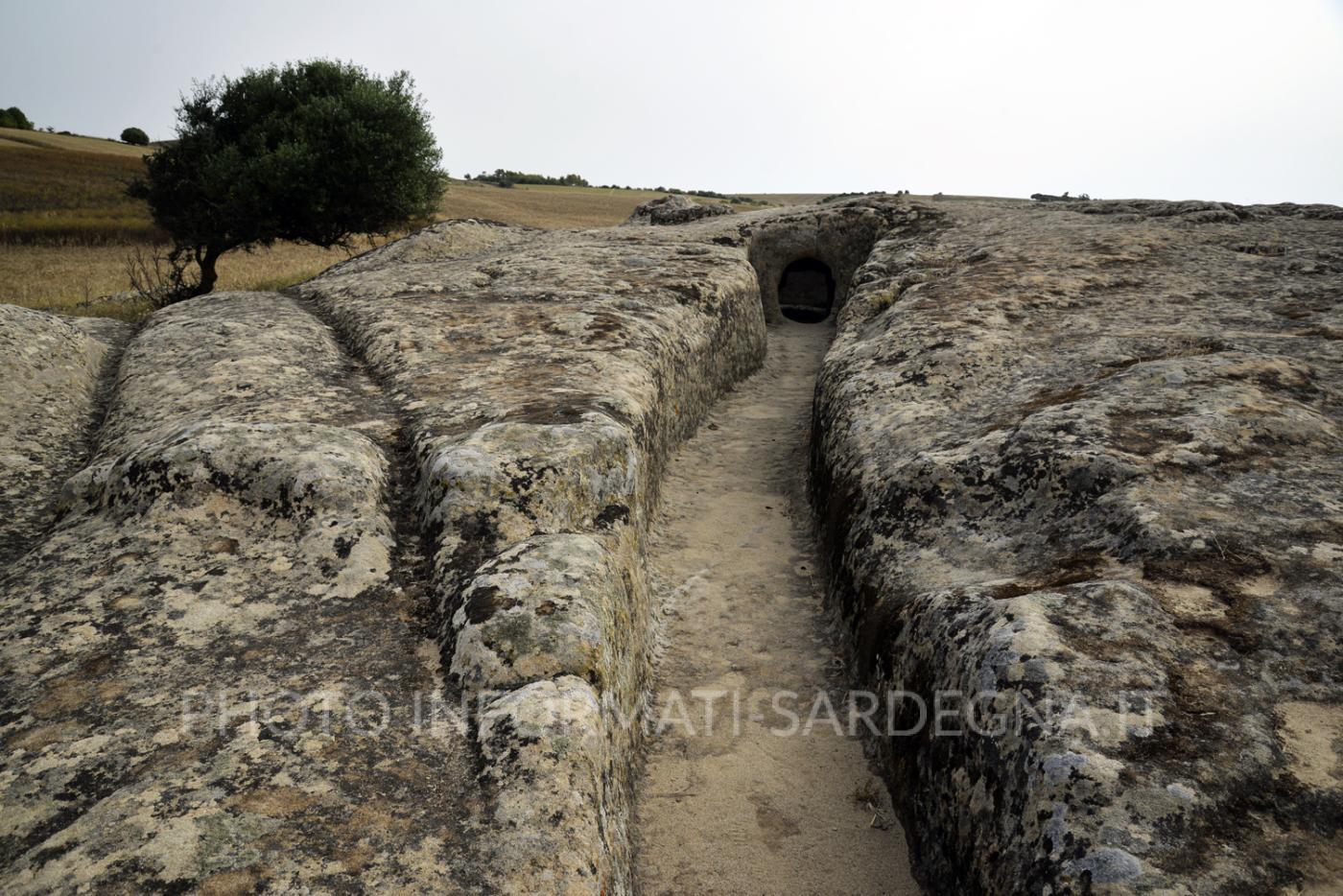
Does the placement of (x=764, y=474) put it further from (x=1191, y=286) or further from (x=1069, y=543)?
(x=1191, y=286)

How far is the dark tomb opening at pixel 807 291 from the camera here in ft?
47.0

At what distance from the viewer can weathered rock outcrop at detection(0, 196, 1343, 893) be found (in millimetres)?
2557

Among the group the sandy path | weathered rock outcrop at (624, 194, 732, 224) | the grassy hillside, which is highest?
the grassy hillside

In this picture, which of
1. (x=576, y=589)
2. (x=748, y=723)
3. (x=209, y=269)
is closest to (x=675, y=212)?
Answer: (x=209, y=269)

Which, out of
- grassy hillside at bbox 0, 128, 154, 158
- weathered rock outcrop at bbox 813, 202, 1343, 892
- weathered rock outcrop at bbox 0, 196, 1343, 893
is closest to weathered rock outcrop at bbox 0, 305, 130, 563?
weathered rock outcrop at bbox 0, 196, 1343, 893

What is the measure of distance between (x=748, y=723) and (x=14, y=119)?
7410 centimetres

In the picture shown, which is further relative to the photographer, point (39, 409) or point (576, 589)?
point (39, 409)

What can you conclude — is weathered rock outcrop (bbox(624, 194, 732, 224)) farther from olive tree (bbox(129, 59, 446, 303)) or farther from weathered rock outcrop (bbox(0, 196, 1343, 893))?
weathered rock outcrop (bbox(0, 196, 1343, 893))

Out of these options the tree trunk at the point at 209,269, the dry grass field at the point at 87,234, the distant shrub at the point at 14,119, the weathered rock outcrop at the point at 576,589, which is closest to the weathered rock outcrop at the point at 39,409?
the weathered rock outcrop at the point at 576,589

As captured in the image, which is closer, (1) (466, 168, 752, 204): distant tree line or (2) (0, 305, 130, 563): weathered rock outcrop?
(2) (0, 305, 130, 563): weathered rock outcrop

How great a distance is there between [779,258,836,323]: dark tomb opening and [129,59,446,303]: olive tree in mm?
9166

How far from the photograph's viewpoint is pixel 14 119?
5631cm

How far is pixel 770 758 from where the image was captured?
3947 mm

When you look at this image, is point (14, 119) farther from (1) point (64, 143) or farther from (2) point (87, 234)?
(2) point (87, 234)
